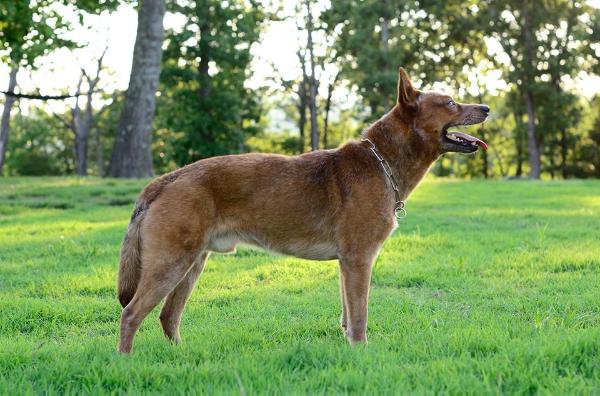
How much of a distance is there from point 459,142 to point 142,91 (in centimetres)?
1707

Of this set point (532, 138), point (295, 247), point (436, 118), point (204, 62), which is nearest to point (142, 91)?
point (436, 118)

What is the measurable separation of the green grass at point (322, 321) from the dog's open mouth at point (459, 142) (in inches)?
59.9

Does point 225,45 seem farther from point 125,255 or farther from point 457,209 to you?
point 125,255

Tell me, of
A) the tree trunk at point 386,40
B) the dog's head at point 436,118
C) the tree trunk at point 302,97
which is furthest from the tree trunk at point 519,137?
the dog's head at point 436,118

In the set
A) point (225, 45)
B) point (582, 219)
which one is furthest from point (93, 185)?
point (225, 45)

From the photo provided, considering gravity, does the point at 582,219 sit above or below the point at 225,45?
below

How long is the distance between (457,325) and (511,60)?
157ft

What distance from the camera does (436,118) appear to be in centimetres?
605

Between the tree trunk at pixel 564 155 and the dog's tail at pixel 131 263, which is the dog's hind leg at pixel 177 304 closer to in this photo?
the dog's tail at pixel 131 263

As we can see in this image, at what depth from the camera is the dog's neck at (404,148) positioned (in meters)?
6.03

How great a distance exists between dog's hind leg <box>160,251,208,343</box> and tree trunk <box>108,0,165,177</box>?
16.5 metres

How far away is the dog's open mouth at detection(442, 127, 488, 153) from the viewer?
6051 millimetres

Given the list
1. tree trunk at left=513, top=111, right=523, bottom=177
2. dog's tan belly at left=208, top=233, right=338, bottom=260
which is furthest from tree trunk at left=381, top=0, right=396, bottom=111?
dog's tan belly at left=208, top=233, right=338, bottom=260

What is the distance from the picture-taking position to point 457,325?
5.71 meters
